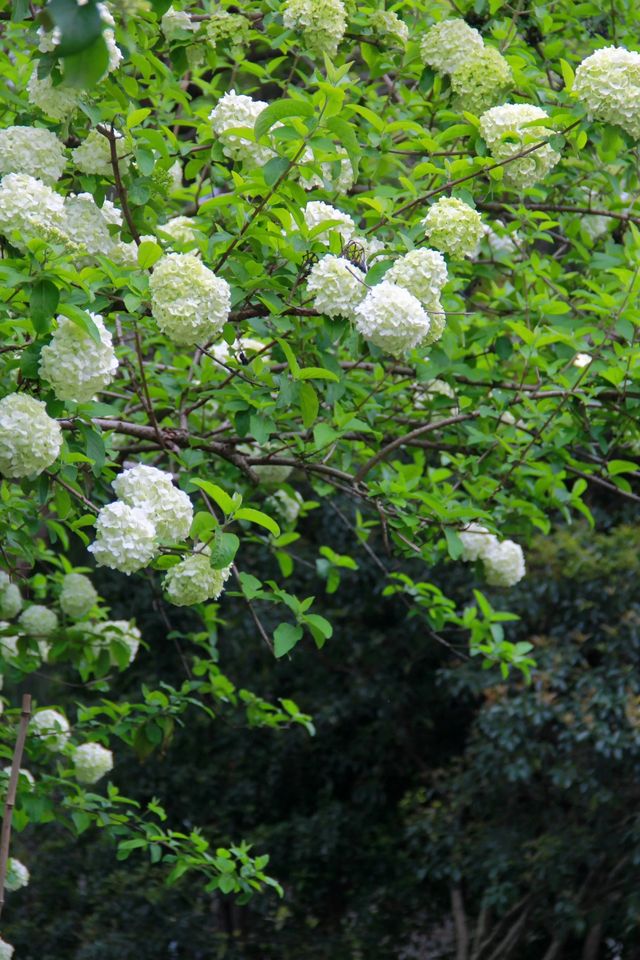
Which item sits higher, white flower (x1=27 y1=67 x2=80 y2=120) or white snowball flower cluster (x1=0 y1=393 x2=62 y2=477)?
white flower (x1=27 y1=67 x2=80 y2=120)

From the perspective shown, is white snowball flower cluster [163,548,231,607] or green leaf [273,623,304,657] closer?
white snowball flower cluster [163,548,231,607]

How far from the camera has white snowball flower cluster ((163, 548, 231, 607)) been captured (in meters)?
2.14

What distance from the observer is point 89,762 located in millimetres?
3547

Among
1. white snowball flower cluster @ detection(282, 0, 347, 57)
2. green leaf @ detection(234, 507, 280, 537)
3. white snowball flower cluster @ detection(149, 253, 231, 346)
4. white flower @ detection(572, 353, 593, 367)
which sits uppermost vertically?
white snowball flower cluster @ detection(282, 0, 347, 57)

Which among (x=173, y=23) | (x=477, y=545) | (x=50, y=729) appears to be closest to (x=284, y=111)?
(x=173, y=23)

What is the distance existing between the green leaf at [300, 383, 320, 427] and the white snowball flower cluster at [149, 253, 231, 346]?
327 millimetres

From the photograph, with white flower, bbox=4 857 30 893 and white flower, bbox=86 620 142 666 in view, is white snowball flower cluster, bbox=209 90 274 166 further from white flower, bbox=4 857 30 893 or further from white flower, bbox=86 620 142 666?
white flower, bbox=4 857 30 893

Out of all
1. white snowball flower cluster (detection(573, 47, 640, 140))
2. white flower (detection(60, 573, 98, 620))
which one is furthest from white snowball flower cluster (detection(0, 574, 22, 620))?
white snowball flower cluster (detection(573, 47, 640, 140))

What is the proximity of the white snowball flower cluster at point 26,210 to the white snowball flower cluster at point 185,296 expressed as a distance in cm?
19

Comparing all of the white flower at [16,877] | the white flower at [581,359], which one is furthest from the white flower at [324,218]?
the white flower at [16,877]

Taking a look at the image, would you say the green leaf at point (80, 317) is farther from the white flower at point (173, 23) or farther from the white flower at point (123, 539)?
the white flower at point (173, 23)

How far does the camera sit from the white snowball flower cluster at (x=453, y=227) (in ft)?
7.53

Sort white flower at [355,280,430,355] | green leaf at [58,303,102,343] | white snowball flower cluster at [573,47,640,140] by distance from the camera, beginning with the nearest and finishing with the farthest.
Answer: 1. green leaf at [58,303,102,343]
2. white flower at [355,280,430,355]
3. white snowball flower cluster at [573,47,640,140]

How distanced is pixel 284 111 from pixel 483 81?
0.73m
